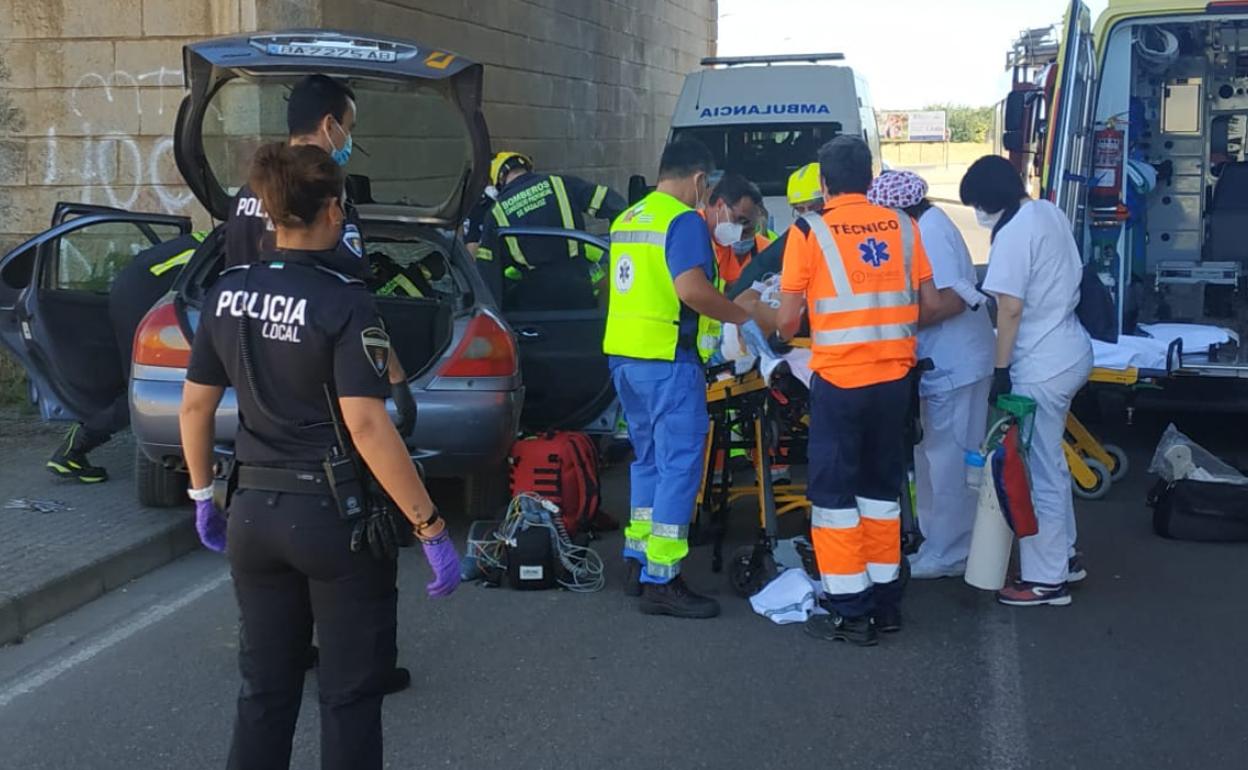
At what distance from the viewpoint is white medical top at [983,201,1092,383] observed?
5484mm

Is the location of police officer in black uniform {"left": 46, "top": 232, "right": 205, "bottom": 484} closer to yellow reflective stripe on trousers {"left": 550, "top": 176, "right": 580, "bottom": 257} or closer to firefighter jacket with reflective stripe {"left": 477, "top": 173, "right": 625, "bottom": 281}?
firefighter jacket with reflective stripe {"left": 477, "top": 173, "right": 625, "bottom": 281}

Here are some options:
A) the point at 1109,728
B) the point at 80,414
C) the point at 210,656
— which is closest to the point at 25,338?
the point at 80,414

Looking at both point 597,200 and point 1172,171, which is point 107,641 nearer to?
point 597,200

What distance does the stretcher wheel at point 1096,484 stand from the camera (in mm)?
7371

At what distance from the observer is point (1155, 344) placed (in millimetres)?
7680

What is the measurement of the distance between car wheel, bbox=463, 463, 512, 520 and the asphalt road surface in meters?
0.88

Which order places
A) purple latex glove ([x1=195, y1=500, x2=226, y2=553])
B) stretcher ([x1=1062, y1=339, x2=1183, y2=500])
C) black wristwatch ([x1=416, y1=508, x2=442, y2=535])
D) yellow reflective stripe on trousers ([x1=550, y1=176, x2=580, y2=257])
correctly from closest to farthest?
black wristwatch ([x1=416, y1=508, x2=442, y2=535]), purple latex glove ([x1=195, y1=500, x2=226, y2=553]), stretcher ([x1=1062, y1=339, x2=1183, y2=500]), yellow reflective stripe on trousers ([x1=550, y1=176, x2=580, y2=257])

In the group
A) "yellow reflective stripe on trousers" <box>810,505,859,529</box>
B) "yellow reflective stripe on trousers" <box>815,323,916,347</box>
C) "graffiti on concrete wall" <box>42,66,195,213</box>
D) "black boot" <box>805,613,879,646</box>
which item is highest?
"graffiti on concrete wall" <box>42,66,195,213</box>

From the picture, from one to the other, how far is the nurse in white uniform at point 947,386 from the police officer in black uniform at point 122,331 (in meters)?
3.52

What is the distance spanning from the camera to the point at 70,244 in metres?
9.80

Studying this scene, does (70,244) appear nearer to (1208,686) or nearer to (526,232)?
(526,232)

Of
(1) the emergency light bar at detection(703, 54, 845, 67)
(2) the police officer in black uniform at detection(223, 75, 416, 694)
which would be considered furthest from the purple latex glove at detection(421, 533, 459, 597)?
(1) the emergency light bar at detection(703, 54, 845, 67)

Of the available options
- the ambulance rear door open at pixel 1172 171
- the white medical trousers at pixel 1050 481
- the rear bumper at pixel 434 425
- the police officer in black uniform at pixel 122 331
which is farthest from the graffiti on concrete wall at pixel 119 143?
the white medical trousers at pixel 1050 481

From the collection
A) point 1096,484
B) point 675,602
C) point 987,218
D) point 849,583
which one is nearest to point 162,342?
point 675,602
